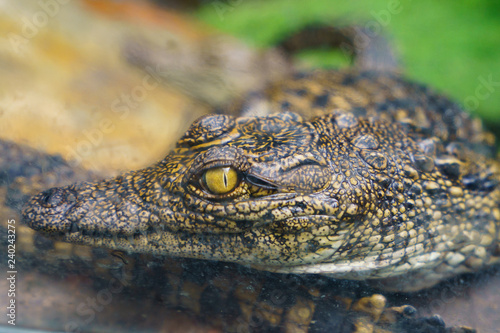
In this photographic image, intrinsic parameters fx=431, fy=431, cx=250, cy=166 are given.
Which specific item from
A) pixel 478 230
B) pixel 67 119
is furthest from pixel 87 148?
pixel 478 230

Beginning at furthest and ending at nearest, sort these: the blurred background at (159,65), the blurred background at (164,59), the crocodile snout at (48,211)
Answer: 1. the blurred background at (164,59)
2. the blurred background at (159,65)
3. the crocodile snout at (48,211)

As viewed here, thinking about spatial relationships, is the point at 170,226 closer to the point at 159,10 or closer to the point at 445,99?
the point at 445,99

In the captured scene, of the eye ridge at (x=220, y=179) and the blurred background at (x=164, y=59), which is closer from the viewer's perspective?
the eye ridge at (x=220, y=179)

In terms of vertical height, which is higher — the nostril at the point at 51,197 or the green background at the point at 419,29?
the green background at the point at 419,29

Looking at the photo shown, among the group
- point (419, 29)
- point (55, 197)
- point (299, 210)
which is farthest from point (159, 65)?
point (419, 29)

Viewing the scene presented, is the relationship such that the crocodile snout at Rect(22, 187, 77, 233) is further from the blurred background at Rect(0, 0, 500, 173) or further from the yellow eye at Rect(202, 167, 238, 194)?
the yellow eye at Rect(202, 167, 238, 194)

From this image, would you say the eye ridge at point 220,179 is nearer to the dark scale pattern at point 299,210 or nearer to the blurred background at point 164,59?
the dark scale pattern at point 299,210

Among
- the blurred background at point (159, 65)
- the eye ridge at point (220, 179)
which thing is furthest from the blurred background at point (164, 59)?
the eye ridge at point (220, 179)

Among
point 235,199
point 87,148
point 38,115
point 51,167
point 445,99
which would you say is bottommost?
point 235,199

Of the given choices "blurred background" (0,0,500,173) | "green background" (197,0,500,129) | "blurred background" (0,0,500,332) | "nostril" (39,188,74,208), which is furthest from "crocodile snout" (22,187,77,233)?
"green background" (197,0,500,129)
